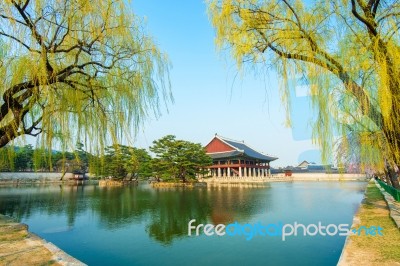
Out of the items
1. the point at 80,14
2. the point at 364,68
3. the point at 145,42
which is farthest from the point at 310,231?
the point at 80,14

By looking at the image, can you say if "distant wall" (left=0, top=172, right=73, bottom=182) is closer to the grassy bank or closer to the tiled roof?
the tiled roof

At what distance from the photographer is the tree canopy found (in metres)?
30.6

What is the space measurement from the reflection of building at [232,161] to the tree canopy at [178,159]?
9915 mm

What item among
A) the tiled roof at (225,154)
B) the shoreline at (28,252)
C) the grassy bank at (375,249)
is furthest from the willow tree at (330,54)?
the tiled roof at (225,154)

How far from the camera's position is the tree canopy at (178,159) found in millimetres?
30578

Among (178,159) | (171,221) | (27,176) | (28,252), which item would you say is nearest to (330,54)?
(28,252)

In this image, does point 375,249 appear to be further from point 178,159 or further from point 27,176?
point 27,176

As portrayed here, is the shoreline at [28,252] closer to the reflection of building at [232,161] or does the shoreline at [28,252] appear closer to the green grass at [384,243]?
the green grass at [384,243]

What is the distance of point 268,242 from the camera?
693cm

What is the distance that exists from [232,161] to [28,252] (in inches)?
1516

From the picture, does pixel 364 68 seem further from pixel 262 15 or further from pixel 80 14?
pixel 80 14

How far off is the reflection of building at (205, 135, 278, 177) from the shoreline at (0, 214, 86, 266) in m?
35.4

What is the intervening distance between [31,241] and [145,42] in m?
4.36

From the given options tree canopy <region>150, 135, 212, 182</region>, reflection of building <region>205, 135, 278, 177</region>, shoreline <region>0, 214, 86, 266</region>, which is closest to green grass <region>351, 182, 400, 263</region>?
shoreline <region>0, 214, 86, 266</region>
